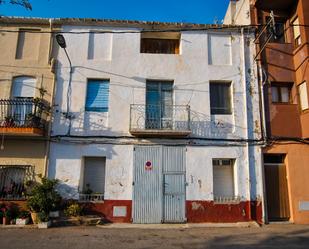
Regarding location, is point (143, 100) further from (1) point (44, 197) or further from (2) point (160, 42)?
(1) point (44, 197)

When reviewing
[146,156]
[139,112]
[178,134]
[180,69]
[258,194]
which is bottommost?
[258,194]

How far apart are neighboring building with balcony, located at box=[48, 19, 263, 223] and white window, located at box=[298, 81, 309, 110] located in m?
1.89

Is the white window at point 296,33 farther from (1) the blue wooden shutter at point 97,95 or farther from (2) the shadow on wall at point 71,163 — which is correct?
(2) the shadow on wall at point 71,163

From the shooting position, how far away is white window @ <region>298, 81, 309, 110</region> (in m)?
11.9

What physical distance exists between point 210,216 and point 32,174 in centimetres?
716

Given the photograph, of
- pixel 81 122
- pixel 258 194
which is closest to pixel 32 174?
pixel 81 122

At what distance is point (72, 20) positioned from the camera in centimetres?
1241

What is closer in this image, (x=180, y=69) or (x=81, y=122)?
(x=81, y=122)

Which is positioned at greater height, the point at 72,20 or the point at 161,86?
the point at 72,20

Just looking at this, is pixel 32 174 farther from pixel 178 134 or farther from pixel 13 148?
pixel 178 134

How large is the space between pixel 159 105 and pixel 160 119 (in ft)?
2.10

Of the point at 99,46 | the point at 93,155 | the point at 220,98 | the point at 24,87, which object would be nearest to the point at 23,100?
the point at 24,87

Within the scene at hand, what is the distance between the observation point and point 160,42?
519 inches

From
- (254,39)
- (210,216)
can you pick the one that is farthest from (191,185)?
(254,39)
